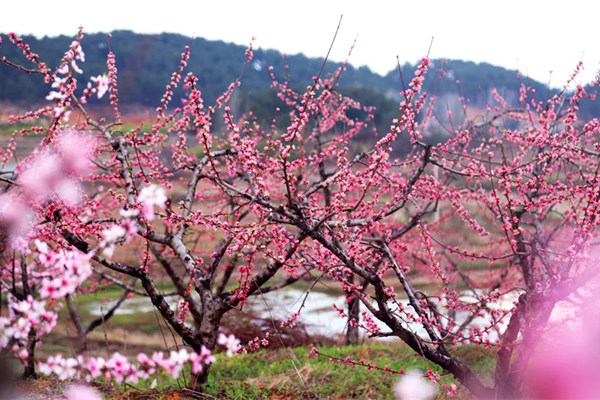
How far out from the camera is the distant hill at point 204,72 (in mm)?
12086

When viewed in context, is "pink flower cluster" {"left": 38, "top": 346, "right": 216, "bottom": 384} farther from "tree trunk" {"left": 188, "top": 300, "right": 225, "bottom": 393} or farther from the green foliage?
"tree trunk" {"left": 188, "top": 300, "right": 225, "bottom": 393}

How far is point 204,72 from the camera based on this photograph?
29078mm

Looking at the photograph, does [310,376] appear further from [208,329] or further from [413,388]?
[208,329]

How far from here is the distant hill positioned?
12086 mm

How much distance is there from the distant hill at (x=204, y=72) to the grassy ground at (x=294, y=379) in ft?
12.2

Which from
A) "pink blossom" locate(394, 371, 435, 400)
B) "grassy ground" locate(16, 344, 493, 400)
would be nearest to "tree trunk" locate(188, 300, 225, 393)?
"grassy ground" locate(16, 344, 493, 400)

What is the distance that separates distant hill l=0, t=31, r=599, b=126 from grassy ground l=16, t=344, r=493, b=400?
3.72 metres

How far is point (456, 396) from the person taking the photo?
5062mm

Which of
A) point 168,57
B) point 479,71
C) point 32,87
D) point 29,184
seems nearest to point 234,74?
point 168,57

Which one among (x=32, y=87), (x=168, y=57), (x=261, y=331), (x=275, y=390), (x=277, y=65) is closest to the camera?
(x=275, y=390)

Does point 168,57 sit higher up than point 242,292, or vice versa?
point 168,57

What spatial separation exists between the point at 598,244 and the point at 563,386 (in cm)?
190

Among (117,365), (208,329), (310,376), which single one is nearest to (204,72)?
(310,376)

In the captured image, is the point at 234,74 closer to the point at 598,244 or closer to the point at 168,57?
the point at 168,57
